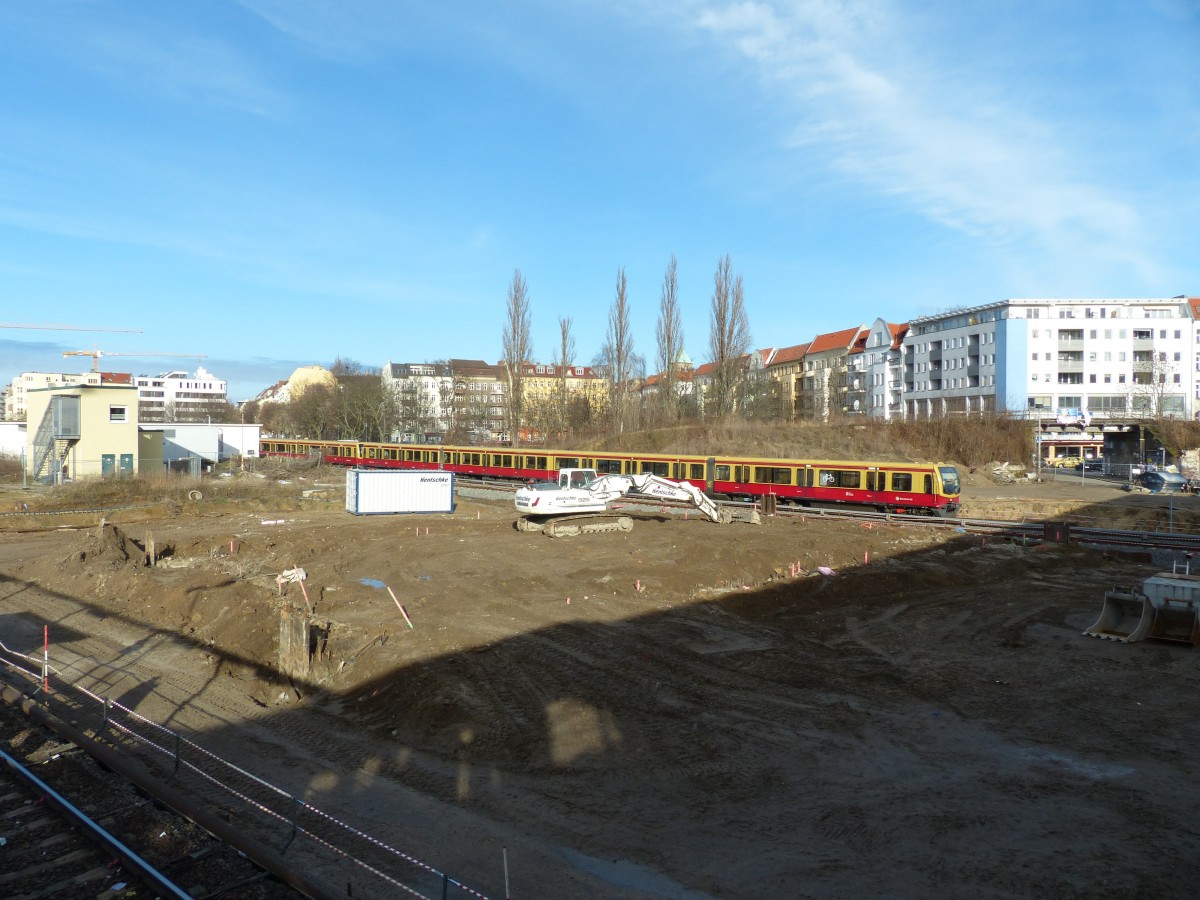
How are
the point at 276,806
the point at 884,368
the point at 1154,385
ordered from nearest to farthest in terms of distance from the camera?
the point at 276,806
the point at 1154,385
the point at 884,368

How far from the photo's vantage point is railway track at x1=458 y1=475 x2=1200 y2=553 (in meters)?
28.4

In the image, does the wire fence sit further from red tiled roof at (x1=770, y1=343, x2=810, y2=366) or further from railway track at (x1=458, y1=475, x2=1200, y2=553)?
red tiled roof at (x1=770, y1=343, x2=810, y2=366)

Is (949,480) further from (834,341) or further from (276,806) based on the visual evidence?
(834,341)

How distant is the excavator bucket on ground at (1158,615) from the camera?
55.1 feet

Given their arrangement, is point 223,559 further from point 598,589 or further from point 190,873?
point 190,873

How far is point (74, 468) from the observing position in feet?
146

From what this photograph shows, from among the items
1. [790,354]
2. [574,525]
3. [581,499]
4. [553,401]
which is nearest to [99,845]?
[574,525]

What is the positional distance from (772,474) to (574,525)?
41.8 ft

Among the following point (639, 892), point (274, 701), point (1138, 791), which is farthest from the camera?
point (274, 701)

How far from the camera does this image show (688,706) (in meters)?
12.8

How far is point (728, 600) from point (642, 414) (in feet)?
176

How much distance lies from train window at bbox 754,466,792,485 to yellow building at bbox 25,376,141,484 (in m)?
34.2

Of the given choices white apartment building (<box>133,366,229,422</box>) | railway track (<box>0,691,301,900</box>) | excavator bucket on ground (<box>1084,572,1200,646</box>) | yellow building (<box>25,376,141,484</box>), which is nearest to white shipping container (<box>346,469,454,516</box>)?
yellow building (<box>25,376,141,484</box>)

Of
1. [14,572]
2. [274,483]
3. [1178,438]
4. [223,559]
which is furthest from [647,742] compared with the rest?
[1178,438]
